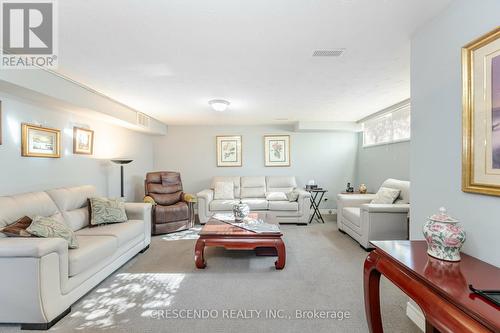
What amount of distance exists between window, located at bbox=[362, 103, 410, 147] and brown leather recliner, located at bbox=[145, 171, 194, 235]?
4078 millimetres

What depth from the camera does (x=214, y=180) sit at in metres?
5.70

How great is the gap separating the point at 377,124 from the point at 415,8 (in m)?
3.67

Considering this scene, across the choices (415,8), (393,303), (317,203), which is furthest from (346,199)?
(415,8)

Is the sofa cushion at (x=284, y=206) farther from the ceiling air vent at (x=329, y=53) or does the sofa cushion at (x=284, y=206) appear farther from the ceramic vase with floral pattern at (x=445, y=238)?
the ceramic vase with floral pattern at (x=445, y=238)

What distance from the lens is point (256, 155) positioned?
6023mm

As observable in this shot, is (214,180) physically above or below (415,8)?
below

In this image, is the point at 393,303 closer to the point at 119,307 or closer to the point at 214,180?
the point at 119,307

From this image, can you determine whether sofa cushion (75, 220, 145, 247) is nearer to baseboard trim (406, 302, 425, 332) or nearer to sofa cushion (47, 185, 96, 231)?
sofa cushion (47, 185, 96, 231)

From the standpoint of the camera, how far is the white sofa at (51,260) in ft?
5.59

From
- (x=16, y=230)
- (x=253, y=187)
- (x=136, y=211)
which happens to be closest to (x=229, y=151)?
(x=253, y=187)

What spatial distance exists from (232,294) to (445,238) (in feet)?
5.89

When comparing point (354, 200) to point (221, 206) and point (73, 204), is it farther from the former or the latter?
point (73, 204)

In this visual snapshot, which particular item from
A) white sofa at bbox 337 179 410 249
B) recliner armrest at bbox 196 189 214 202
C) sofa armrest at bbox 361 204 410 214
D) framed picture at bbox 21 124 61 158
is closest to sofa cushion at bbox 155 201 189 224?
recliner armrest at bbox 196 189 214 202

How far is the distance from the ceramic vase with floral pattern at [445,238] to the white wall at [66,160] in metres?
3.83
